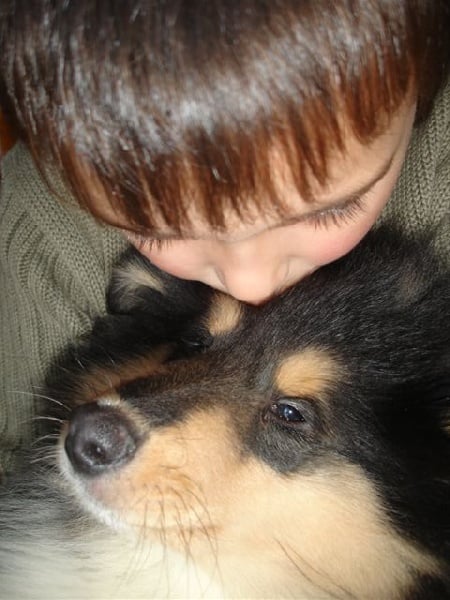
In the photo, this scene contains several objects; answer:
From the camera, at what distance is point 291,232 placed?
4.25ft

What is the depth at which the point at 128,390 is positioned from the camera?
145 cm

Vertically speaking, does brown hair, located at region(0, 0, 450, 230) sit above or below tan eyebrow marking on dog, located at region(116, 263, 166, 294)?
above

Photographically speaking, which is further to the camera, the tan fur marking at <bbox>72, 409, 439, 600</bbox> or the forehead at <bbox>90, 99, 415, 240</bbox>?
the tan fur marking at <bbox>72, 409, 439, 600</bbox>

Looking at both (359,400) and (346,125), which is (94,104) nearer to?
(346,125)

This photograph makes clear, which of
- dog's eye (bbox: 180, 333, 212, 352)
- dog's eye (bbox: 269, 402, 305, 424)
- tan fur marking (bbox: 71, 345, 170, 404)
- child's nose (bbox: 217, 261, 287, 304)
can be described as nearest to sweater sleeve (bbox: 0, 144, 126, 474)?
tan fur marking (bbox: 71, 345, 170, 404)

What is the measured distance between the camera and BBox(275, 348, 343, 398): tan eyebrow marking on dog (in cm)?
148

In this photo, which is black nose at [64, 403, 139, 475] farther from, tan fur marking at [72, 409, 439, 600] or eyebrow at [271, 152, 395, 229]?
eyebrow at [271, 152, 395, 229]

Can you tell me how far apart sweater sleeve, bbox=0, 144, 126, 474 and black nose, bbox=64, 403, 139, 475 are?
638mm

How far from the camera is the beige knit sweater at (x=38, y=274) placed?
1896 millimetres

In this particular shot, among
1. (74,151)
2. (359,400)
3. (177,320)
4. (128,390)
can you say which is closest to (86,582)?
(128,390)

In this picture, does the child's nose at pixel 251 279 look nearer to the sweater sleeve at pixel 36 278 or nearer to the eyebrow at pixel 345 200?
the eyebrow at pixel 345 200

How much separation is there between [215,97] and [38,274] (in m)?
1.11

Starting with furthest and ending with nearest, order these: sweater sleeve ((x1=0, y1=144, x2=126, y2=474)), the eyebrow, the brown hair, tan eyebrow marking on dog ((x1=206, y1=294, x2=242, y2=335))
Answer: sweater sleeve ((x1=0, y1=144, x2=126, y2=474)) → tan eyebrow marking on dog ((x1=206, y1=294, x2=242, y2=335)) → the eyebrow → the brown hair

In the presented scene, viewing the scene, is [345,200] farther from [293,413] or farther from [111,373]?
[111,373]
